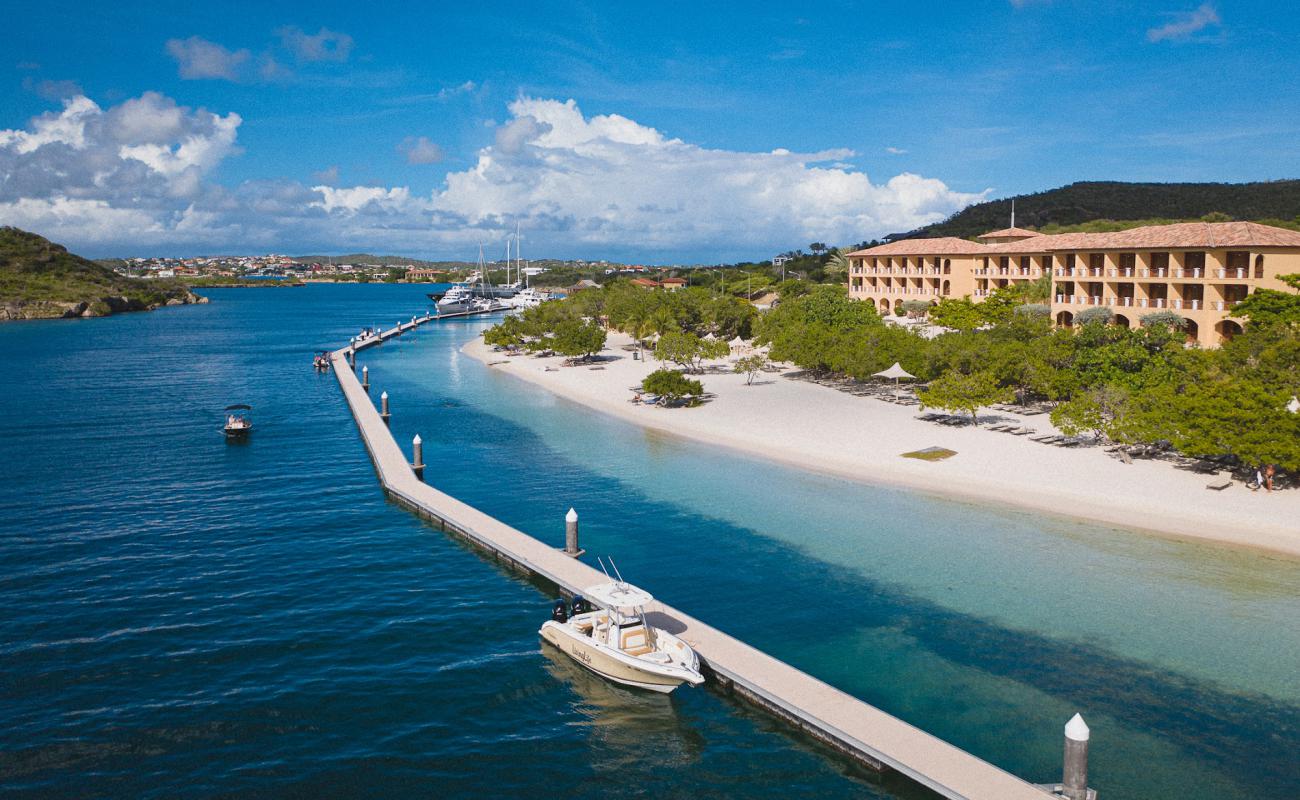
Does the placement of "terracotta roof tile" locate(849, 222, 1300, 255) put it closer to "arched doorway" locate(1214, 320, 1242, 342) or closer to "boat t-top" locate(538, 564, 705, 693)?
"arched doorway" locate(1214, 320, 1242, 342)

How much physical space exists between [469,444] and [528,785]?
28.5 metres

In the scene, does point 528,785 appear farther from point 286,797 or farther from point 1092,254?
point 1092,254

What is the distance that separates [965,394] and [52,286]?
18078 cm

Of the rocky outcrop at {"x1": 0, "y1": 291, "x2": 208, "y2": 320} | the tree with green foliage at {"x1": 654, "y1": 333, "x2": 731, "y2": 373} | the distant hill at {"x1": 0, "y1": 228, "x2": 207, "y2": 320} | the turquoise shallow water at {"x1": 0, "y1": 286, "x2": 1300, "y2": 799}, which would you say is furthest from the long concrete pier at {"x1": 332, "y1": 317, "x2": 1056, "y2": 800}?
the distant hill at {"x1": 0, "y1": 228, "x2": 207, "y2": 320}

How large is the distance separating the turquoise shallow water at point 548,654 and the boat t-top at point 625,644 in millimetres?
508

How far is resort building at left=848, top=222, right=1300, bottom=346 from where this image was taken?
51281 mm

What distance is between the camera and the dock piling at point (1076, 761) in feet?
42.5

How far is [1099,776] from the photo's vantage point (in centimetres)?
1458

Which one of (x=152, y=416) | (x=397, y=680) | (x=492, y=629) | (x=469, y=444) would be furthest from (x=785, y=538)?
(x=152, y=416)

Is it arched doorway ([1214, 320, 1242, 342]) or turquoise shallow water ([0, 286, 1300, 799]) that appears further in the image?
arched doorway ([1214, 320, 1242, 342])

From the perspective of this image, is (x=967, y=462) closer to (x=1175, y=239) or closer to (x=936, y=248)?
(x=1175, y=239)

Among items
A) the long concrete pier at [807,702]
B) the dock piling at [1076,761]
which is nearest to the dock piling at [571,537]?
the long concrete pier at [807,702]

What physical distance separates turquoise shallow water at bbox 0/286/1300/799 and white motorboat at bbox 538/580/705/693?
0.50 meters

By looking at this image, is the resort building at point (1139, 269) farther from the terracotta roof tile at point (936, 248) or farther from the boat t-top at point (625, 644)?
the boat t-top at point (625, 644)
